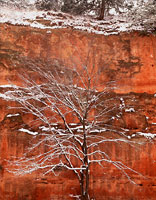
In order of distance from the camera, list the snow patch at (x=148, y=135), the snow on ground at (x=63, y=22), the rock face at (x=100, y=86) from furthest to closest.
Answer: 1. the snow on ground at (x=63, y=22)
2. the snow patch at (x=148, y=135)
3. the rock face at (x=100, y=86)

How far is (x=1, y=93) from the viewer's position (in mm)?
9453

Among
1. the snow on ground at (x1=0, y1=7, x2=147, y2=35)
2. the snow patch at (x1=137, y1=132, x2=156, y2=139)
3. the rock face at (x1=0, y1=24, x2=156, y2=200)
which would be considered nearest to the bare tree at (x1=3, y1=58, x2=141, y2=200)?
the rock face at (x1=0, y1=24, x2=156, y2=200)

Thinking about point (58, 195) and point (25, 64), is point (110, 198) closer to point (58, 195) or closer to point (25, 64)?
point (58, 195)

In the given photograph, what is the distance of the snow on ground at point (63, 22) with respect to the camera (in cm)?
1124

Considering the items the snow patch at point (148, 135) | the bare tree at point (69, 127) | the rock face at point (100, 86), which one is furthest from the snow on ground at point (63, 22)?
the snow patch at point (148, 135)

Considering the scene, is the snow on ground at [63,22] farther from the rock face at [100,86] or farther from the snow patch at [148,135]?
the snow patch at [148,135]

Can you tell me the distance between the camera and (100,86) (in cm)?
998

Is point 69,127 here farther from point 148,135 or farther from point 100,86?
point 148,135

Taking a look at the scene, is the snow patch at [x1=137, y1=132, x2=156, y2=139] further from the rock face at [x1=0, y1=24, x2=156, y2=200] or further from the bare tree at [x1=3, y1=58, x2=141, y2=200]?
the bare tree at [x1=3, y1=58, x2=141, y2=200]

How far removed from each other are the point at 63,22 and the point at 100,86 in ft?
14.1

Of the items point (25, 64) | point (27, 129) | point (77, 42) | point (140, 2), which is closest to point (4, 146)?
point (27, 129)

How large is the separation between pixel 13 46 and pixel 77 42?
3181 millimetres

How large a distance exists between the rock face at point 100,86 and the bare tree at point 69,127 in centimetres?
42

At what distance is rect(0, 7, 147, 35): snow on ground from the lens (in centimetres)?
1124
